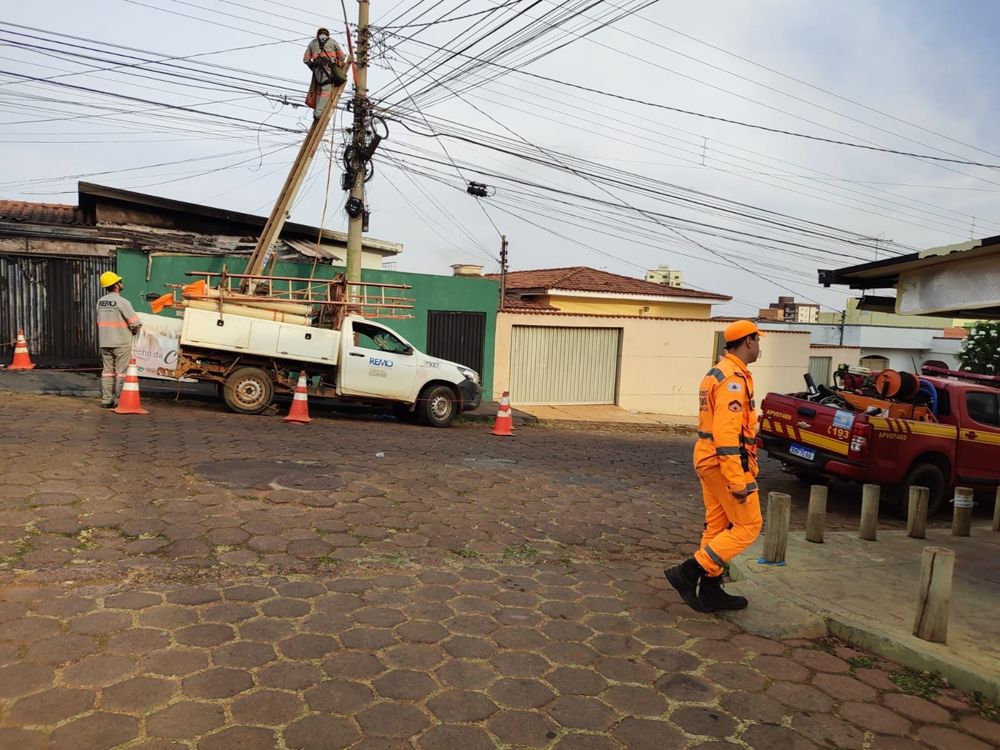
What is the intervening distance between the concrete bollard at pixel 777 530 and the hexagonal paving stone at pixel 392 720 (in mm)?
3498

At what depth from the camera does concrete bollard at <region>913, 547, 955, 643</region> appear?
4.07 m

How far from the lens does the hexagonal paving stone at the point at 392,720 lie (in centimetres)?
302

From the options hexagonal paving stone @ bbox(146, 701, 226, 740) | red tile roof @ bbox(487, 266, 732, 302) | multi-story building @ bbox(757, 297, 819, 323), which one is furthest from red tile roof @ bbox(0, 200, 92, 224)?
multi-story building @ bbox(757, 297, 819, 323)

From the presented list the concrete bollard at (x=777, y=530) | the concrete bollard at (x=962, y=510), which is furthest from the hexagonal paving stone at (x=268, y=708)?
the concrete bollard at (x=962, y=510)

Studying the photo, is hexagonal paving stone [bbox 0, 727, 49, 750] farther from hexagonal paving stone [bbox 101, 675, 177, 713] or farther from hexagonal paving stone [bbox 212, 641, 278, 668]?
hexagonal paving stone [bbox 212, 641, 278, 668]

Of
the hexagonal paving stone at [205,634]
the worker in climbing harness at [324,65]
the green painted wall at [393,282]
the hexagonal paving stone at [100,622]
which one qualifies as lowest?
the hexagonal paving stone at [205,634]

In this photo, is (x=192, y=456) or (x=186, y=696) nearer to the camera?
(x=186, y=696)

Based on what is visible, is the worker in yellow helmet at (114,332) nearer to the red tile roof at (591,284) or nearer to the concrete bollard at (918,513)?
the concrete bollard at (918,513)

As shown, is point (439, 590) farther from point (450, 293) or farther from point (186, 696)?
point (450, 293)

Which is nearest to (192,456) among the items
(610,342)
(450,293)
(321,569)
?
(321,569)

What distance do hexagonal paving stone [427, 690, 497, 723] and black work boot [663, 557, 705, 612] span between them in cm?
178

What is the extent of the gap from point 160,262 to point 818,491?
516 inches

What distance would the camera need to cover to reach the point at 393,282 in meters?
15.9

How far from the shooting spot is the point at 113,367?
396 inches
